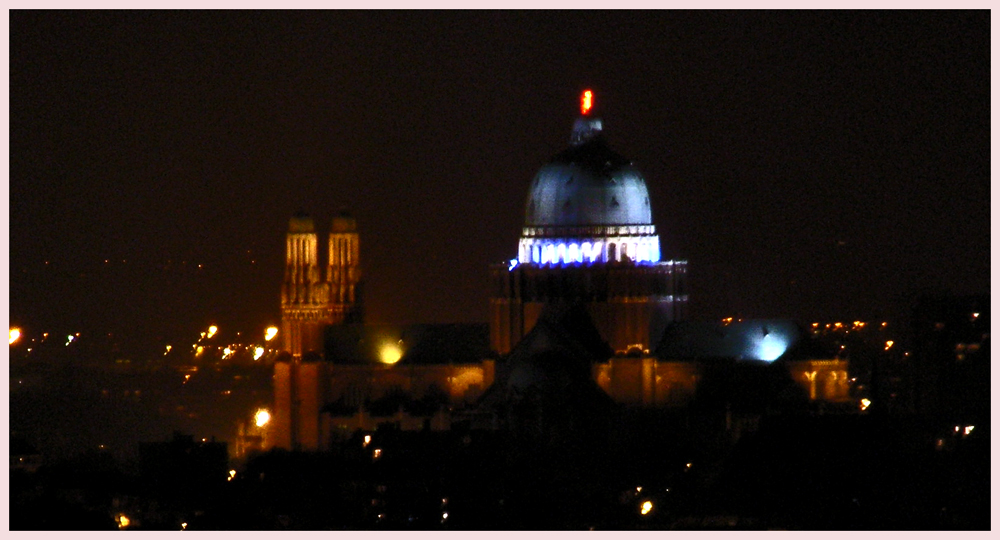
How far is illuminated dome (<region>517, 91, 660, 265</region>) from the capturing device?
136 m

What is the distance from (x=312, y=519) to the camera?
334 feet

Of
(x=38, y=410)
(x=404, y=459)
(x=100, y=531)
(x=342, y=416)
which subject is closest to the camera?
(x=100, y=531)

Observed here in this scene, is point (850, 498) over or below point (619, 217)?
below

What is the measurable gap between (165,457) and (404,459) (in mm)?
6732

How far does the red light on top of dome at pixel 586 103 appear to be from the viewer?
5349 inches

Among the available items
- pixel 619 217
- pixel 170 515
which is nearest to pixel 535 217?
pixel 619 217

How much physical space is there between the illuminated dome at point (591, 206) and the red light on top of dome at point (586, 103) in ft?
0.10

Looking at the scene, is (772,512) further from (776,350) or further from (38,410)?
(38,410)

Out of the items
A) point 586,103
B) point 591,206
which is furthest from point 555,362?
point 586,103

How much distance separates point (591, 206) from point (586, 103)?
3186 millimetres

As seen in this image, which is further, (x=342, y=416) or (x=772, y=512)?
(x=342, y=416)

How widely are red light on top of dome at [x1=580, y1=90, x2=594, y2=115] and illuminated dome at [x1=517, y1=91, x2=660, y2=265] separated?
0.03 metres

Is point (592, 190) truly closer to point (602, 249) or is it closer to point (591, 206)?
point (591, 206)

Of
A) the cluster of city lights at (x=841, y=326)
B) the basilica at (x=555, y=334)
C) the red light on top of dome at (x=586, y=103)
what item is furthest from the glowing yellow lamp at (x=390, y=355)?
the cluster of city lights at (x=841, y=326)
